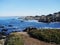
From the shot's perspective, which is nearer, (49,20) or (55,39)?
(55,39)

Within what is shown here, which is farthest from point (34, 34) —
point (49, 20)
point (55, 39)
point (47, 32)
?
point (49, 20)

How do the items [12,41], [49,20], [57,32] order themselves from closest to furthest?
[12,41] → [57,32] → [49,20]

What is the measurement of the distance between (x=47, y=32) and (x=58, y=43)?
7.09 feet

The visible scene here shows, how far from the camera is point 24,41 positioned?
55.9ft

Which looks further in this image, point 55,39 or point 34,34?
point 34,34

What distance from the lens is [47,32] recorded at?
18.2 metres

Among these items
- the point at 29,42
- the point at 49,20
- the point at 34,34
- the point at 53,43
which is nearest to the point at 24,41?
the point at 29,42

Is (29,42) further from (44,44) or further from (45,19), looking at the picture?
Answer: (45,19)

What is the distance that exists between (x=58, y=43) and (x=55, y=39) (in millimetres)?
514

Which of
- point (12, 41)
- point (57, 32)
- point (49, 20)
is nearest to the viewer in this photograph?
point (12, 41)

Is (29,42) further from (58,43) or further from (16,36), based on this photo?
(58,43)

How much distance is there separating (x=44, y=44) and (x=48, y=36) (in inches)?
41.3

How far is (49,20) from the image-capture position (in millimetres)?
141625

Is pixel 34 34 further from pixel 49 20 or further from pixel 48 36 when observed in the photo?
pixel 49 20
